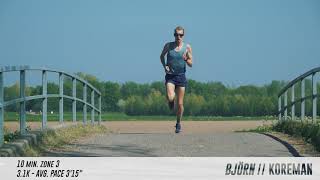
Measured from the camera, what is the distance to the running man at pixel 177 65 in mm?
7805

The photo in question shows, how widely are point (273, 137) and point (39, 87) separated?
9.98 ft

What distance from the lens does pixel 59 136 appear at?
10609mm

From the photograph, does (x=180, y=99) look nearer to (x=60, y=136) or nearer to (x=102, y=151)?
(x=102, y=151)

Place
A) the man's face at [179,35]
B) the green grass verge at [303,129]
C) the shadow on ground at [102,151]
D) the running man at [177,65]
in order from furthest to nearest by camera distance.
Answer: the green grass verge at [303,129] < the shadow on ground at [102,151] < the running man at [177,65] < the man's face at [179,35]

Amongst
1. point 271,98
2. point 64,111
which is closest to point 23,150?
point 271,98

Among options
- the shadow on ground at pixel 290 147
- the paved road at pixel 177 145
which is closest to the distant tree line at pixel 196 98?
the paved road at pixel 177 145

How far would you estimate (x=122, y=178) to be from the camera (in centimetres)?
743

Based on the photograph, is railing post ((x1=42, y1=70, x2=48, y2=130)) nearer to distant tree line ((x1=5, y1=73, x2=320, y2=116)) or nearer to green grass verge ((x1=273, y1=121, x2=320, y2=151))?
distant tree line ((x1=5, y1=73, x2=320, y2=116))

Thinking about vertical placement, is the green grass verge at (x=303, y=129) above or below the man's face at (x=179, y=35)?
below

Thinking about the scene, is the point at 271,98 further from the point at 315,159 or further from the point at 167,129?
the point at 167,129

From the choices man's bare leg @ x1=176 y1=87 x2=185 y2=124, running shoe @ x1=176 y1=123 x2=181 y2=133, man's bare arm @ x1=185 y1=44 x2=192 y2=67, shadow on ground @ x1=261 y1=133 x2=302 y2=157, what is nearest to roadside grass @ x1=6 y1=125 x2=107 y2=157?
running shoe @ x1=176 y1=123 x2=181 y2=133

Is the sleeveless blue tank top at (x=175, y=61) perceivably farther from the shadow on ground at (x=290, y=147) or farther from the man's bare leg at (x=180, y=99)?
the shadow on ground at (x=290, y=147)

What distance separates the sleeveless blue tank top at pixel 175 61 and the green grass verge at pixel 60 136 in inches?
60.5

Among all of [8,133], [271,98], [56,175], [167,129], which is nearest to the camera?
[56,175]
